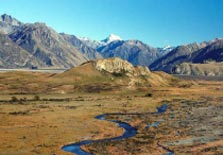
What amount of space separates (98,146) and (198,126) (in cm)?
3797

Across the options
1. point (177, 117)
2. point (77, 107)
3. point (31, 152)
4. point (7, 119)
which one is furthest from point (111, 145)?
point (77, 107)

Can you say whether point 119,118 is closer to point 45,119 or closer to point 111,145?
point 45,119

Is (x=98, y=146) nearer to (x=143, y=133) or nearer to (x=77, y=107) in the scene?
(x=143, y=133)

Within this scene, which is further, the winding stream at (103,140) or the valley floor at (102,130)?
the valley floor at (102,130)

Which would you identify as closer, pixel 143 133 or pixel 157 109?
pixel 143 133

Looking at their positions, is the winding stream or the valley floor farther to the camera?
the valley floor

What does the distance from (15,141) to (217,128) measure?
50.1 metres

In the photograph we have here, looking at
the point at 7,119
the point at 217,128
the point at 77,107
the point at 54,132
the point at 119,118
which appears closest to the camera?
the point at 54,132

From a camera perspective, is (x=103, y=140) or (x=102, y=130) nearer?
(x=103, y=140)

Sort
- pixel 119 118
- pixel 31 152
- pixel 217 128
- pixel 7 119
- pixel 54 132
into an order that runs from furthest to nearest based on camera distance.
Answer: pixel 119 118
pixel 7 119
pixel 217 128
pixel 54 132
pixel 31 152

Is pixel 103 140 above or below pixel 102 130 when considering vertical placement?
below

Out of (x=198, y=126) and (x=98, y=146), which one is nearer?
(x=98, y=146)

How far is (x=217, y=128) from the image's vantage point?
105 m

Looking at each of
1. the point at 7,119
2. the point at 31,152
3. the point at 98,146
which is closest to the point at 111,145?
the point at 98,146
